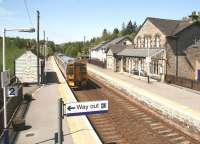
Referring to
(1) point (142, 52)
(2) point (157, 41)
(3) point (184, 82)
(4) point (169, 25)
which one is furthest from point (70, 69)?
(4) point (169, 25)

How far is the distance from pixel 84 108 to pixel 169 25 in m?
34.1

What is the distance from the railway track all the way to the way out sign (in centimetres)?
650

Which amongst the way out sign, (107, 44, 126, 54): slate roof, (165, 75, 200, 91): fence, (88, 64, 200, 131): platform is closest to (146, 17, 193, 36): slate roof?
(165, 75, 200, 91): fence

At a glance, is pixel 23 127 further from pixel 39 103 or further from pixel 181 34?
pixel 181 34

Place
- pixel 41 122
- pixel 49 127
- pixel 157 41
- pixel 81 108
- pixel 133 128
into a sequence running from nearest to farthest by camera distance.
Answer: pixel 81 108 < pixel 49 127 < pixel 133 128 < pixel 41 122 < pixel 157 41

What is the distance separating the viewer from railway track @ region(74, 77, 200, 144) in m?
14.5

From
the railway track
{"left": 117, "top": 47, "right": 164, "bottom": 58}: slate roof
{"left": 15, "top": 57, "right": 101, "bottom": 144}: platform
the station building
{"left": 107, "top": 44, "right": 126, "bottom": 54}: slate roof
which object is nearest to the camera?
{"left": 15, "top": 57, "right": 101, "bottom": 144}: platform

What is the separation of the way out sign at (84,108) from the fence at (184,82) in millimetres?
20811

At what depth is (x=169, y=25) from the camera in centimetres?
3972

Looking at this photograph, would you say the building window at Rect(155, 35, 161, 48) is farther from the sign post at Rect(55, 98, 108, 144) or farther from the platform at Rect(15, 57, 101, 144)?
the sign post at Rect(55, 98, 108, 144)

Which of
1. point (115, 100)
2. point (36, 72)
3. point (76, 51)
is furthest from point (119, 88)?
point (76, 51)

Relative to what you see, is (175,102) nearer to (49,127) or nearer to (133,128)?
(133,128)

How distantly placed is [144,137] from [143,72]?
26109 mm

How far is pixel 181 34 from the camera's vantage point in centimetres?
3659
